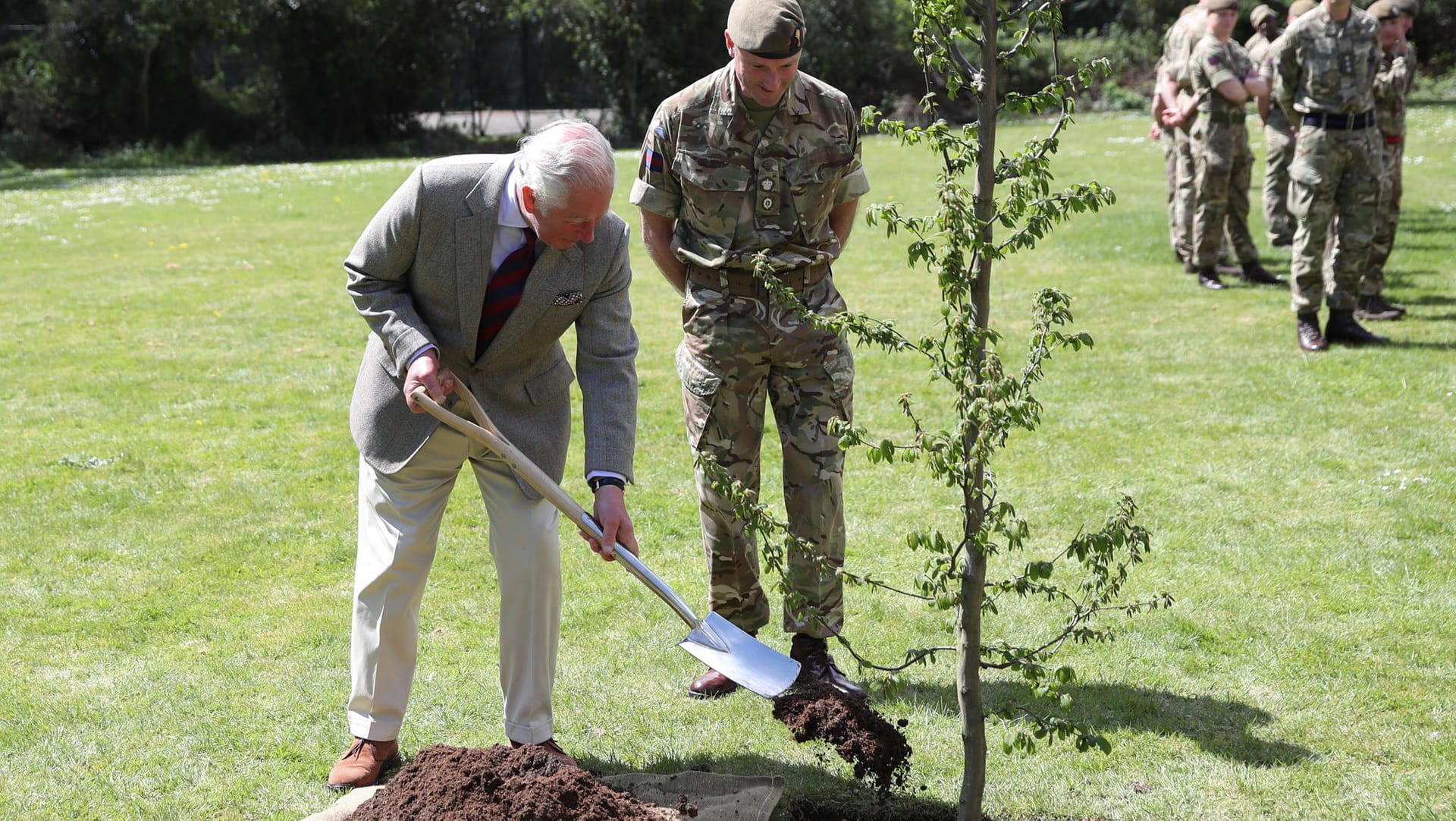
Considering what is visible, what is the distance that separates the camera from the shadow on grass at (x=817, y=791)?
12.6 ft

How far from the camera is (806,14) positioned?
29719mm

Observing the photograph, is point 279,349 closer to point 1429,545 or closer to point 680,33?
point 1429,545

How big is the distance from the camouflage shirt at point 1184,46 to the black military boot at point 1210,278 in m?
1.58

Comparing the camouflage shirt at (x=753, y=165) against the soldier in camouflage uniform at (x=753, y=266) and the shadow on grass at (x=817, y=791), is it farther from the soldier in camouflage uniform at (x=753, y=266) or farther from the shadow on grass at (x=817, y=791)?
the shadow on grass at (x=817, y=791)

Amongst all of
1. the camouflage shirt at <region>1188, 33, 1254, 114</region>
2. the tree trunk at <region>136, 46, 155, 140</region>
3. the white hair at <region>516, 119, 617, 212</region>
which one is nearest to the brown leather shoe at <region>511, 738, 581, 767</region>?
the white hair at <region>516, 119, 617, 212</region>

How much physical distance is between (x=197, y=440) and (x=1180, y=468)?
18.7 ft

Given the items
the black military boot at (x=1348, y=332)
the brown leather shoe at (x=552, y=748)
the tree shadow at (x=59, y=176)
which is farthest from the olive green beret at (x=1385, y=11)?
the tree shadow at (x=59, y=176)

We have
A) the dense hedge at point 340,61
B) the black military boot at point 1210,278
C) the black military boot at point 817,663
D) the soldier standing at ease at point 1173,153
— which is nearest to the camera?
the black military boot at point 817,663

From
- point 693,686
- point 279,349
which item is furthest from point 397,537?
point 279,349

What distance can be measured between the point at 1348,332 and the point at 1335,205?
0.91 meters

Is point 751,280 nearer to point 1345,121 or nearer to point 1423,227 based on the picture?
point 1345,121

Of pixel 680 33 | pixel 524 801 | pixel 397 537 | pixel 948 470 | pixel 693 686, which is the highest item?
pixel 680 33

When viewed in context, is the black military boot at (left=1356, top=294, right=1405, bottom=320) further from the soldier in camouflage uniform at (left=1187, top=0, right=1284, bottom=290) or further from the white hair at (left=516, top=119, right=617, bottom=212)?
the white hair at (left=516, top=119, right=617, bottom=212)

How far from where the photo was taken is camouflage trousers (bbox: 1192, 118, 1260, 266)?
1069 cm
